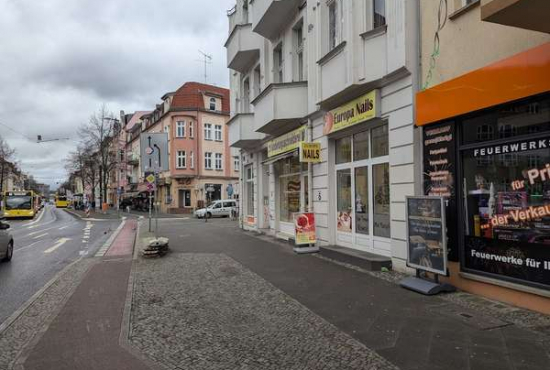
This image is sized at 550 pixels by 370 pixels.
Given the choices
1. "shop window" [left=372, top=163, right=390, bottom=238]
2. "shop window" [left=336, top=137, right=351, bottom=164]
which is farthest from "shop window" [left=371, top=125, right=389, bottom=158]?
"shop window" [left=336, top=137, right=351, bottom=164]

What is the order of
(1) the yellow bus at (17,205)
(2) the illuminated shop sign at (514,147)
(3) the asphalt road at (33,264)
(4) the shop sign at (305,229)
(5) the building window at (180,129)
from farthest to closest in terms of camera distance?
1. (5) the building window at (180,129)
2. (1) the yellow bus at (17,205)
3. (4) the shop sign at (305,229)
4. (3) the asphalt road at (33,264)
5. (2) the illuminated shop sign at (514,147)

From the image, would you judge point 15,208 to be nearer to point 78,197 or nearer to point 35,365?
point 35,365

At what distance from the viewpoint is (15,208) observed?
4016 centimetres

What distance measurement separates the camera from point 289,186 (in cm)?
1552

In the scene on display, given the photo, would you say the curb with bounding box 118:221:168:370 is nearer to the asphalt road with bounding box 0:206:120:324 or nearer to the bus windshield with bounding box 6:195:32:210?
the asphalt road with bounding box 0:206:120:324

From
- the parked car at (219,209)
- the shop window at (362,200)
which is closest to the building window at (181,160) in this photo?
the parked car at (219,209)

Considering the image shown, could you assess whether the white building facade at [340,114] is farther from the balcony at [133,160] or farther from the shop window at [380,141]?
the balcony at [133,160]

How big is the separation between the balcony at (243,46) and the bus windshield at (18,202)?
30663mm

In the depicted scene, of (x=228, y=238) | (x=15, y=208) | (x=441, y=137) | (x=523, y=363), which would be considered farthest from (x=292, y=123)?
(x=15, y=208)

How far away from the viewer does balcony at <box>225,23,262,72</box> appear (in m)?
17.2

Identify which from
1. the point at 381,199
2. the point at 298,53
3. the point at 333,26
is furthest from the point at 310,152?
the point at 298,53

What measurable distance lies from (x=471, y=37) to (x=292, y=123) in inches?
297

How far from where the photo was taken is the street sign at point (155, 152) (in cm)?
1509

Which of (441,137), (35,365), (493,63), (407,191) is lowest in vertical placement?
(35,365)
